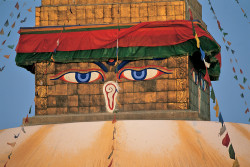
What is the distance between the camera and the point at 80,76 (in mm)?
16016

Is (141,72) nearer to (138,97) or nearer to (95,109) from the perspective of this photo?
(138,97)

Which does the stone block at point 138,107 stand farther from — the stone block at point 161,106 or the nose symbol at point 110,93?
the nose symbol at point 110,93

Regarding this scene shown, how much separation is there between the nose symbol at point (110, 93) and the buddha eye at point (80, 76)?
31 centimetres

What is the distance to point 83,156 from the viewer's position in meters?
11.8

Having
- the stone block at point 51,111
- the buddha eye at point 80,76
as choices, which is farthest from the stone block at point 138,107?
the stone block at point 51,111

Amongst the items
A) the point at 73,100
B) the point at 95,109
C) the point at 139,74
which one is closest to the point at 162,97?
the point at 139,74

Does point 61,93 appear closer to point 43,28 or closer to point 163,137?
point 43,28

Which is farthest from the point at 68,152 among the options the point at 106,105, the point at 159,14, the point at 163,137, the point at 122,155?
the point at 159,14

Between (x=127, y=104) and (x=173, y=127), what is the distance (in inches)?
122

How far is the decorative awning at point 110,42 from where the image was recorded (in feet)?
51.0

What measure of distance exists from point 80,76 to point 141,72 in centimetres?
191

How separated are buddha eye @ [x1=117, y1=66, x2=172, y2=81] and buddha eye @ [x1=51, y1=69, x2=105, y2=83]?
68 cm

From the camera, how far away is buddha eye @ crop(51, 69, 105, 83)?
52.2ft

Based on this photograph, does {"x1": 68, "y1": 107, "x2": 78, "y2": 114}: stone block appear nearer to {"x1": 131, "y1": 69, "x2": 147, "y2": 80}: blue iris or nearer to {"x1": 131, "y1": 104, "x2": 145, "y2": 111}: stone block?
{"x1": 131, "y1": 104, "x2": 145, "y2": 111}: stone block
